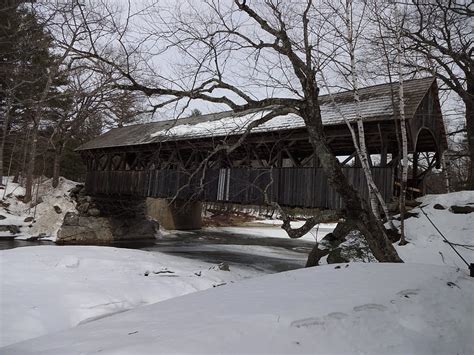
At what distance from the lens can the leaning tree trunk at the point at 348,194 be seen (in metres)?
5.41

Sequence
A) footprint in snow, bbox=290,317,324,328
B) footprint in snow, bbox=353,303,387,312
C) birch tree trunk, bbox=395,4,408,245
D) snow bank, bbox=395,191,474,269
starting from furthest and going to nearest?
snow bank, bbox=395,191,474,269 < birch tree trunk, bbox=395,4,408,245 < footprint in snow, bbox=353,303,387,312 < footprint in snow, bbox=290,317,324,328

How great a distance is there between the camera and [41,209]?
18.5 m

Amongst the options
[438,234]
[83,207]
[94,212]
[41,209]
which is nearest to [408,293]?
[438,234]

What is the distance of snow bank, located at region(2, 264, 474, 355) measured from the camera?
1905 millimetres

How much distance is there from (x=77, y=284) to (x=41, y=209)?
14.4 metres

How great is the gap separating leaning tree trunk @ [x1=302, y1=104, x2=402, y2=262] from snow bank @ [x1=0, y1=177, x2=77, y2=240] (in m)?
14.7

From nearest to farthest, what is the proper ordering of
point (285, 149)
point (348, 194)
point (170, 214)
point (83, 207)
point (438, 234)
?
point (348, 194) → point (438, 234) → point (285, 149) → point (83, 207) → point (170, 214)

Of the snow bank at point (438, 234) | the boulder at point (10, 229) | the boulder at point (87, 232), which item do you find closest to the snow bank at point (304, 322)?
the snow bank at point (438, 234)

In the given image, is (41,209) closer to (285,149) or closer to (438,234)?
(285,149)

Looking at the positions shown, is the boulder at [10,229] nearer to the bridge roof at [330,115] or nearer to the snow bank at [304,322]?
the bridge roof at [330,115]

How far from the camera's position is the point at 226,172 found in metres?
13.2

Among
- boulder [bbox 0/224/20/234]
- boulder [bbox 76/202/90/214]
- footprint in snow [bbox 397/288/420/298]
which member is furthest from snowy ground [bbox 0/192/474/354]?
boulder [bbox 76/202/90/214]

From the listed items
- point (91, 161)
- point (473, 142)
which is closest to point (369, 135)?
point (473, 142)

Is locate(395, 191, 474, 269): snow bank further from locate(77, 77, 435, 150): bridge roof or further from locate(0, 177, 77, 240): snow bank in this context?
locate(0, 177, 77, 240): snow bank
